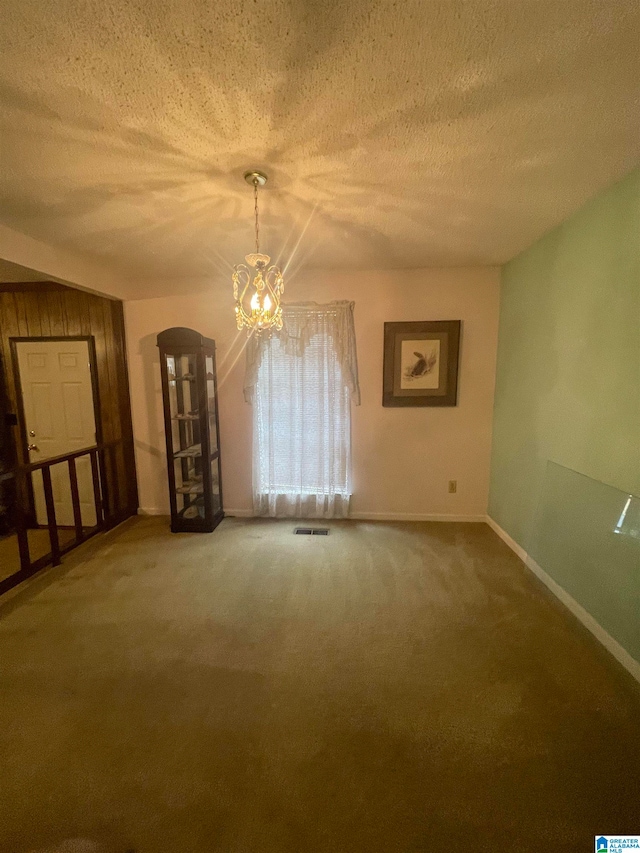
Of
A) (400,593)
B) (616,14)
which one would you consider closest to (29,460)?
(400,593)

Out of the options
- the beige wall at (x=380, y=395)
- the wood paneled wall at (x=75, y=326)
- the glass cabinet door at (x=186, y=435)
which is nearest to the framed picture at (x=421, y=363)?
the beige wall at (x=380, y=395)

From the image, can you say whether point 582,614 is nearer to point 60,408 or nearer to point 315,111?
point 315,111

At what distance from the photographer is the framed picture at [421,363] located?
10.5ft

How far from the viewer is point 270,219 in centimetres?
221

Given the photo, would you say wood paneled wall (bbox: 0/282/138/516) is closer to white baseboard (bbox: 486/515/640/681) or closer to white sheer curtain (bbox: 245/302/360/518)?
white sheer curtain (bbox: 245/302/360/518)

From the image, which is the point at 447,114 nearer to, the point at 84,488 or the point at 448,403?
the point at 448,403

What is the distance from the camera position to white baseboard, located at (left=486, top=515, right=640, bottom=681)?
1.69 meters

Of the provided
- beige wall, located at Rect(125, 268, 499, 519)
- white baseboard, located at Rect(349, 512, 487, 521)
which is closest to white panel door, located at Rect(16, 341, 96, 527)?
beige wall, located at Rect(125, 268, 499, 519)

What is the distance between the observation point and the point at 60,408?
11.4 feet

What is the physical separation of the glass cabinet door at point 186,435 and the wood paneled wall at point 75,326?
26.4 inches

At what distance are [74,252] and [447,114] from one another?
276cm

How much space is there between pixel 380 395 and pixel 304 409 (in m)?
0.74

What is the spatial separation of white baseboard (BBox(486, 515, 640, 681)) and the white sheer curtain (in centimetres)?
153

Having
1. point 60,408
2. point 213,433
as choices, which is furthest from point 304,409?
point 60,408
